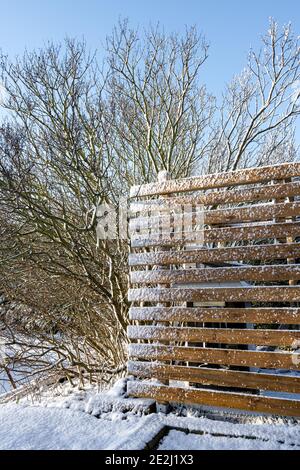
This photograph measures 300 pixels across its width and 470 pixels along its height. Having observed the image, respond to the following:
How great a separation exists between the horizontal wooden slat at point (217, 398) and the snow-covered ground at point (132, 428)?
0.07 metres

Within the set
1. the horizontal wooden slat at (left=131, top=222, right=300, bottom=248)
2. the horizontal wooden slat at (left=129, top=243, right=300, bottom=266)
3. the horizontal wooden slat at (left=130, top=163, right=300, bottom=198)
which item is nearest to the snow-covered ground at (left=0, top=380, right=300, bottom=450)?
the horizontal wooden slat at (left=129, top=243, right=300, bottom=266)

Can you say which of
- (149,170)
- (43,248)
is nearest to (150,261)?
(43,248)

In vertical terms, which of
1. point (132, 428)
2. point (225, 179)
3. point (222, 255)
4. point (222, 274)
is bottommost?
point (132, 428)

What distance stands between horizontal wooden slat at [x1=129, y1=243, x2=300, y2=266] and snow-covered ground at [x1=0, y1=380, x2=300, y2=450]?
1.19 m

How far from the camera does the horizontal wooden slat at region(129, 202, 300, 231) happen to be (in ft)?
8.67

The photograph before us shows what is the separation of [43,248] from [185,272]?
3.12 metres

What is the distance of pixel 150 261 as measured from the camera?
3055 mm

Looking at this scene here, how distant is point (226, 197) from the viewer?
9.41 ft

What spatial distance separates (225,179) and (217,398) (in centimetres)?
180

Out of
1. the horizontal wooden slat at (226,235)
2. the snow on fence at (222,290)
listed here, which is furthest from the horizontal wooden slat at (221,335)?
the horizontal wooden slat at (226,235)

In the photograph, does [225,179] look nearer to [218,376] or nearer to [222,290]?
[222,290]

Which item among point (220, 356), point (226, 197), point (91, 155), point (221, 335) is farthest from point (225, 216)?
point (91, 155)

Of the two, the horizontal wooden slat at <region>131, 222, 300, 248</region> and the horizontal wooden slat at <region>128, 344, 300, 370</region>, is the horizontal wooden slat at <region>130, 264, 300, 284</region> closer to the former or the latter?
the horizontal wooden slat at <region>131, 222, 300, 248</region>

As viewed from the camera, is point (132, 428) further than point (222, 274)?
No
